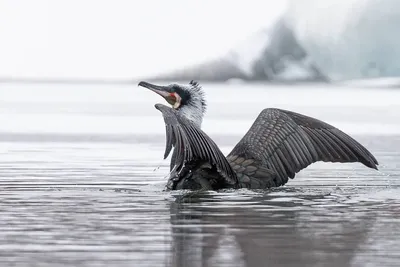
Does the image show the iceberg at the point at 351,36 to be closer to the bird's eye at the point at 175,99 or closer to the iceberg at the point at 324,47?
the iceberg at the point at 324,47

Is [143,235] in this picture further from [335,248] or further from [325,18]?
[325,18]

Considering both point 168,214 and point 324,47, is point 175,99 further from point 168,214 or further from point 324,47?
point 324,47

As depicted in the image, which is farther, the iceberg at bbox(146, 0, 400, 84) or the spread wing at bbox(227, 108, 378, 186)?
the iceberg at bbox(146, 0, 400, 84)

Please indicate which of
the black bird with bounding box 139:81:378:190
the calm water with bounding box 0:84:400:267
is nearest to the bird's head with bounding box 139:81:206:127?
the black bird with bounding box 139:81:378:190

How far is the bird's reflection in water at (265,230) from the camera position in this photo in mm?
9031

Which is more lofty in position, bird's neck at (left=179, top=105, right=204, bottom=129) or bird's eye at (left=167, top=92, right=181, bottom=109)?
bird's eye at (left=167, top=92, right=181, bottom=109)

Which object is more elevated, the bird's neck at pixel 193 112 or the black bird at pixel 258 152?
the bird's neck at pixel 193 112

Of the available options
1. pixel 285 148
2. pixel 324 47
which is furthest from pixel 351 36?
pixel 285 148

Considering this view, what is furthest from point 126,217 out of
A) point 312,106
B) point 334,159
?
point 312,106

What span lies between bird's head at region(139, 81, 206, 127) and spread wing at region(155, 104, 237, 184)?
640mm

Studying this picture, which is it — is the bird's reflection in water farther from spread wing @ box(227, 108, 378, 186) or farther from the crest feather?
the crest feather

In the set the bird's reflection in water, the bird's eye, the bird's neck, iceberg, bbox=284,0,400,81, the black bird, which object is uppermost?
iceberg, bbox=284,0,400,81

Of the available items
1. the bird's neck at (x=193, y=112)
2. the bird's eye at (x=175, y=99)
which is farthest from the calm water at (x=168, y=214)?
the bird's eye at (x=175, y=99)

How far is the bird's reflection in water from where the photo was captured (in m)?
9.03
